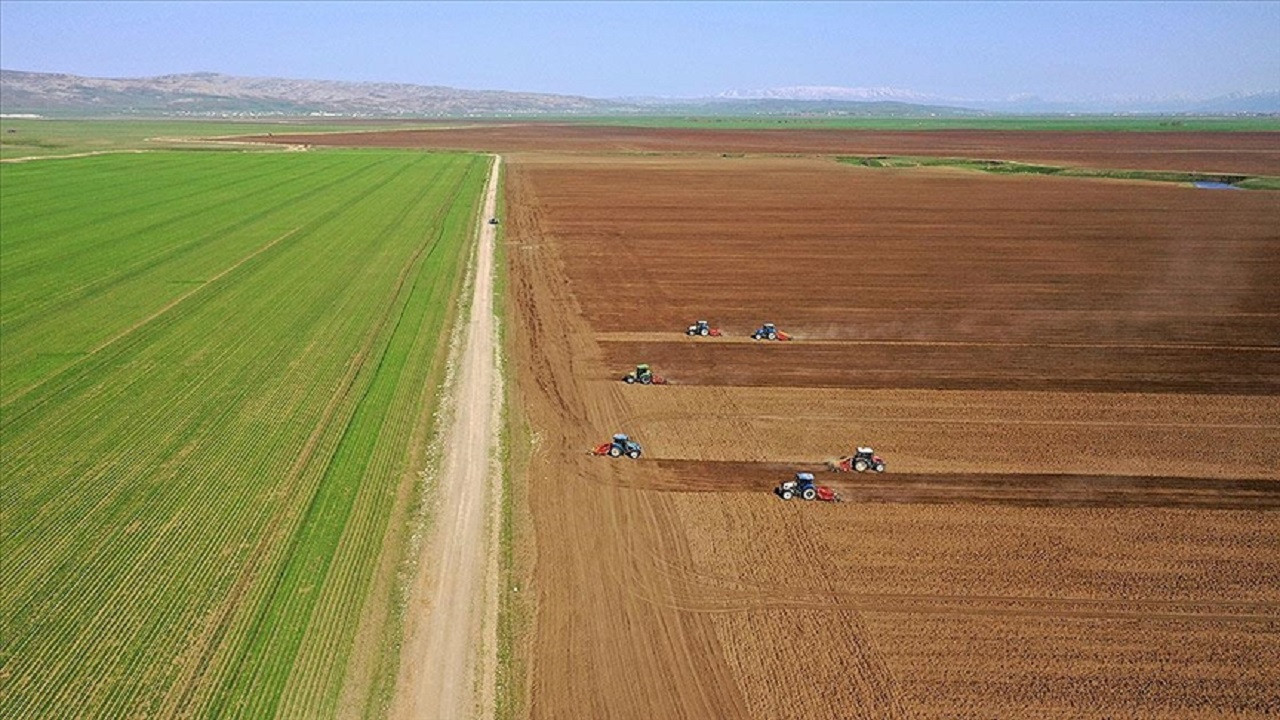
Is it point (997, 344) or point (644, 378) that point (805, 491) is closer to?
point (644, 378)

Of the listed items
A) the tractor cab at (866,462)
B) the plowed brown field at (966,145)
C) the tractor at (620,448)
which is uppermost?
the plowed brown field at (966,145)

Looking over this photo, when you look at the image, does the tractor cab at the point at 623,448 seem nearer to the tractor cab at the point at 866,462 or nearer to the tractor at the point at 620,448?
the tractor at the point at 620,448

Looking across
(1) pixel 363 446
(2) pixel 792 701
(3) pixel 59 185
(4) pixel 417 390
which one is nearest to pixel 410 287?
(4) pixel 417 390

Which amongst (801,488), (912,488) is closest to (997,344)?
(912,488)

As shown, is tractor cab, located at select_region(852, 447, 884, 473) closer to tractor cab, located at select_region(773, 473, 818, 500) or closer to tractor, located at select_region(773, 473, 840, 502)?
tractor, located at select_region(773, 473, 840, 502)

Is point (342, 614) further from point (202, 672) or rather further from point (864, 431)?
point (864, 431)

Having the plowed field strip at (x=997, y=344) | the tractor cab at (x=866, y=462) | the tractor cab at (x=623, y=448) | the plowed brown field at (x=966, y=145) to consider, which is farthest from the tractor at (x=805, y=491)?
the plowed brown field at (x=966, y=145)

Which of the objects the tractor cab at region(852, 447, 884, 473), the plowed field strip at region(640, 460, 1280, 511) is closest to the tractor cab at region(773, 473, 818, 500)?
the plowed field strip at region(640, 460, 1280, 511)
